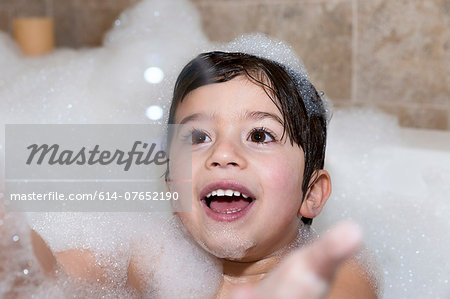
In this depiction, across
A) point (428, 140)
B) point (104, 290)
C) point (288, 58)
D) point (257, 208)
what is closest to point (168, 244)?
point (104, 290)

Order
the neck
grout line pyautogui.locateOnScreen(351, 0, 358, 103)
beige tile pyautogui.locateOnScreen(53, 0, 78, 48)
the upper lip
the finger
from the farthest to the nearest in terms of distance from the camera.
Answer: beige tile pyautogui.locateOnScreen(53, 0, 78, 48) → grout line pyautogui.locateOnScreen(351, 0, 358, 103) → the neck → the upper lip → the finger

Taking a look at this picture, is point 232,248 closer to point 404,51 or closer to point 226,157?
point 226,157

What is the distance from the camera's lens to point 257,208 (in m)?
0.84

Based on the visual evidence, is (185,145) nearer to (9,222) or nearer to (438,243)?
(9,222)

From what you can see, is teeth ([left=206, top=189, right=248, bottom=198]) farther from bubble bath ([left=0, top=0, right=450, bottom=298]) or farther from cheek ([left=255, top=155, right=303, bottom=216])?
bubble bath ([left=0, top=0, right=450, bottom=298])

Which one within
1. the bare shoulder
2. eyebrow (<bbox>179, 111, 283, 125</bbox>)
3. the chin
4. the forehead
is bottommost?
the bare shoulder

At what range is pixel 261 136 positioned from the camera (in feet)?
2.88

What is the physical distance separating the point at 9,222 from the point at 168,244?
0.34 metres

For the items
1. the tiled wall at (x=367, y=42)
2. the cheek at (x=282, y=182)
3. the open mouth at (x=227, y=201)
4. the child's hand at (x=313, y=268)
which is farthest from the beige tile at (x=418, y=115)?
the child's hand at (x=313, y=268)

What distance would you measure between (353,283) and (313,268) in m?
0.47

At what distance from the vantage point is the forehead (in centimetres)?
86

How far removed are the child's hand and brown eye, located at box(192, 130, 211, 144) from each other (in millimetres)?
395

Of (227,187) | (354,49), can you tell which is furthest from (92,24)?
(227,187)

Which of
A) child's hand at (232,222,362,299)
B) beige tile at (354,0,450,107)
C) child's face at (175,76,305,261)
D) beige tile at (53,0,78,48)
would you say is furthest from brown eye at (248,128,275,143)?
beige tile at (53,0,78,48)
